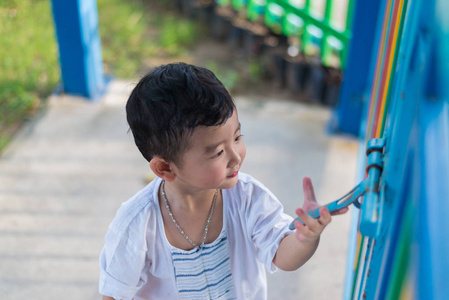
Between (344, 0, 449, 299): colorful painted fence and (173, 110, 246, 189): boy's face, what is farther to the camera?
(173, 110, 246, 189): boy's face

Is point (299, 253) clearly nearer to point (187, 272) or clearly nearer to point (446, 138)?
point (187, 272)

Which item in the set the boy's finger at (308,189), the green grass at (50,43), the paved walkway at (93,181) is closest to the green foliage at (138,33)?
the green grass at (50,43)

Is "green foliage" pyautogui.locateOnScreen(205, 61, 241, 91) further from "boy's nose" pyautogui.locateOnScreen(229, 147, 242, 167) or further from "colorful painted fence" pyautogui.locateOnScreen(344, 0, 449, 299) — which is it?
"colorful painted fence" pyautogui.locateOnScreen(344, 0, 449, 299)

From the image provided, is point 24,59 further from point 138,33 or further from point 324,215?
point 324,215

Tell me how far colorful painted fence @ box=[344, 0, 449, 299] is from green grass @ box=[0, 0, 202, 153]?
2.53m

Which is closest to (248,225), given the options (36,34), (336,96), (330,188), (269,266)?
(269,266)

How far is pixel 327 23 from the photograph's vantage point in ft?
11.3

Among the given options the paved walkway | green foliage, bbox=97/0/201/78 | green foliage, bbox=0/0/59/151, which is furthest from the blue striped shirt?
green foliage, bbox=97/0/201/78

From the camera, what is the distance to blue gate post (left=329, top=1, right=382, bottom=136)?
276cm

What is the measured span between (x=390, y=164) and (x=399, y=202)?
0.08 metres

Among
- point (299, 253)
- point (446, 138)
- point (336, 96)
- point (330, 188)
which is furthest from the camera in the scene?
point (336, 96)

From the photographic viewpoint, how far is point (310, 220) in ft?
3.48

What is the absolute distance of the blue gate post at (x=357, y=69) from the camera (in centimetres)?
276

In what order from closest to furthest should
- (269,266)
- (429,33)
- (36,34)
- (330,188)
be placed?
(429,33)
(269,266)
(330,188)
(36,34)
